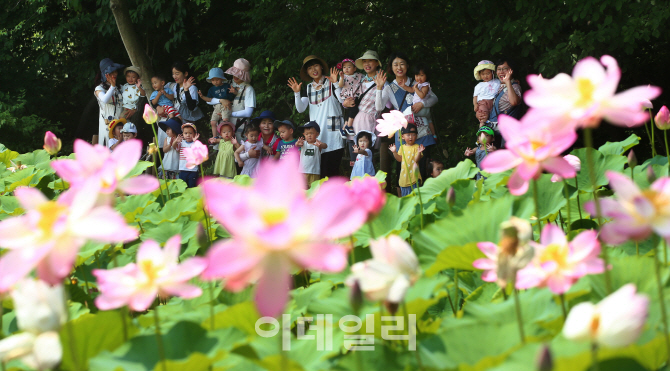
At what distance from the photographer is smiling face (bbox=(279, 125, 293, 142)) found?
543 cm

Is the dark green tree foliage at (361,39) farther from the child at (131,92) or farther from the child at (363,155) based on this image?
the child at (363,155)

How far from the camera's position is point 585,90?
69 centimetres

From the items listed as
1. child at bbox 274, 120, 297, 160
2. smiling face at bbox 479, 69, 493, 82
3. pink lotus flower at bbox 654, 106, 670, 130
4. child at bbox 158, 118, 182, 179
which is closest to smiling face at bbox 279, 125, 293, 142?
child at bbox 274, 120, 297, 160

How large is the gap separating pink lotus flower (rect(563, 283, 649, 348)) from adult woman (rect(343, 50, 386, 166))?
4548 mm

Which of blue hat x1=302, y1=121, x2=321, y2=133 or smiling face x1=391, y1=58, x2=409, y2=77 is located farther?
blue hat x1=302, y1=121, x2=321, y2=133

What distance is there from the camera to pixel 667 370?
0.66 metres

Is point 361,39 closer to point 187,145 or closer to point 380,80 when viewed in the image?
point 380,80

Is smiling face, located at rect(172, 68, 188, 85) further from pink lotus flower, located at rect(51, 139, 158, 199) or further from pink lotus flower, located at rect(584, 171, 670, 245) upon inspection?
pink lotus flower, located at rect(584, 171, 670, 245)

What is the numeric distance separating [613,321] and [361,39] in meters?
6.84

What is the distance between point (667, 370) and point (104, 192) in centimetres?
66

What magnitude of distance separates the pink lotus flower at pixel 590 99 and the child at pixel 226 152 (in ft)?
16.4

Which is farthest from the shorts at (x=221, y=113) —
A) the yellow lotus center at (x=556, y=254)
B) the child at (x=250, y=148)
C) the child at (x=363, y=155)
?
the yellow lotus center at (x=556, y=254)

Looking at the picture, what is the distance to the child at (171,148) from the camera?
5.73m

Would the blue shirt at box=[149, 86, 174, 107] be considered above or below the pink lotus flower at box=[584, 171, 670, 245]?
above
